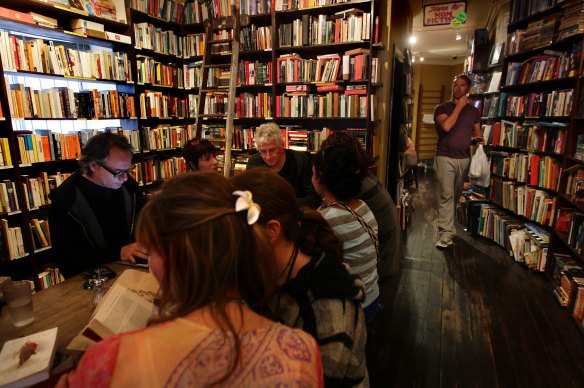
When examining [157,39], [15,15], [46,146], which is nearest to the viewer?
[15,15]

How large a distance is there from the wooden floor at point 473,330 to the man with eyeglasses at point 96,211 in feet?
5.56

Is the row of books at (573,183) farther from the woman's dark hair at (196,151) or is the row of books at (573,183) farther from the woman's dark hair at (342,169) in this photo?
the woman's dark hair at (196,151)

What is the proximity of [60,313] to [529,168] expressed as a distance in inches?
158

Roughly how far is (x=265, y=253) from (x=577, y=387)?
7.45 feet

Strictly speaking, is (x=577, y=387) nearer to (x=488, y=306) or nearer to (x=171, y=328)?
(x=488, y=306)

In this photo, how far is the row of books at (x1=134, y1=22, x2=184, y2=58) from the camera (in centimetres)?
384

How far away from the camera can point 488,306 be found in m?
2.71

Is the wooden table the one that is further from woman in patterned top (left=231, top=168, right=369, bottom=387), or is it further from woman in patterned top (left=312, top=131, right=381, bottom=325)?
woman in patterned top (left=312, top=131, right=381, bottom=325)

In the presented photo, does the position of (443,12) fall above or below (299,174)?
above

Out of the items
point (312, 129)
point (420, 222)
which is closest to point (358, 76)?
point (312, 129)

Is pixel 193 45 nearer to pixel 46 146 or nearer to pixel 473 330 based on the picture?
pixel 46 146

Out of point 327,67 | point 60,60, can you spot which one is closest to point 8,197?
point 60,60

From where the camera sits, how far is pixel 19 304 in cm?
117

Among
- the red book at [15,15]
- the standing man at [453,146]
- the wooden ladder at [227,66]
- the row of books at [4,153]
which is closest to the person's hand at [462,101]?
the standing man at [453,146]
